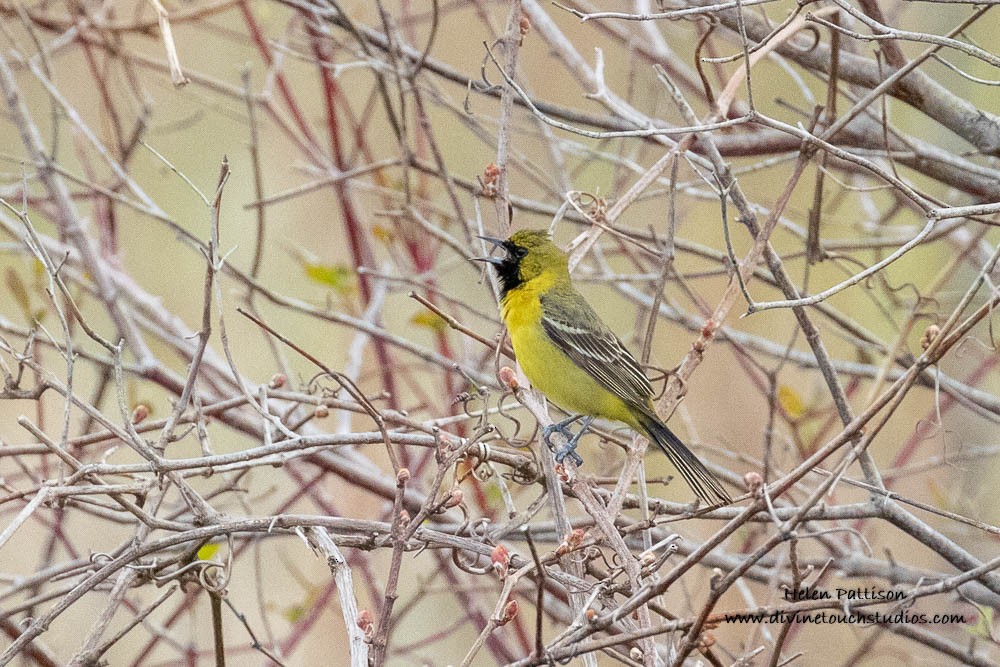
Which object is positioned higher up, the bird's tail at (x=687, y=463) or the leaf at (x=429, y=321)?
the leaf at (x=429, y=321)

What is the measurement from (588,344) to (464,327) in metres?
1.65

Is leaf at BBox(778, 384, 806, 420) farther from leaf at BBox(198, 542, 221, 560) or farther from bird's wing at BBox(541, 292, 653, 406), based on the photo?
leaf at BBox(198, 542, 221, 560)

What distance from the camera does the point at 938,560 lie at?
24.4 feet

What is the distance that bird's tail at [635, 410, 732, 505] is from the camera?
343 centimetres

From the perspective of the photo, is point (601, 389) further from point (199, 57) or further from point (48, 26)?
point (199, 57)

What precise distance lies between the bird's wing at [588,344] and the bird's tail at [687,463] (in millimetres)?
387

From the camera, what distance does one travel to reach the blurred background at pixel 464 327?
238 cm

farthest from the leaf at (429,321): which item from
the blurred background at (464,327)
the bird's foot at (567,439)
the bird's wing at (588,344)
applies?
the bird's foot at (567,439)

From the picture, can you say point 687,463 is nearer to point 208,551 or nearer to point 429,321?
point 429,321

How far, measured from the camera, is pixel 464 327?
2969mm

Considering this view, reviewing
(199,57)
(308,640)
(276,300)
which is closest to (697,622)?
(276,300)

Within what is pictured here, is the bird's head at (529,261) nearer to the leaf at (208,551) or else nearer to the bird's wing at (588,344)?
the bird's wing at (588,344)

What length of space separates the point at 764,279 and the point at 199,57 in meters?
6.15

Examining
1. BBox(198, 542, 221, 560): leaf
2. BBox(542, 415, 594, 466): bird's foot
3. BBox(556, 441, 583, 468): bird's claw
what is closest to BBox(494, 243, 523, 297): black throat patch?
BBox(542, 415, 594, 466): bird's foot
